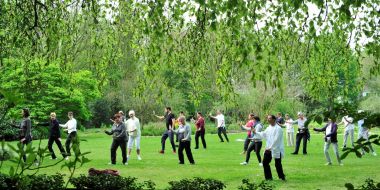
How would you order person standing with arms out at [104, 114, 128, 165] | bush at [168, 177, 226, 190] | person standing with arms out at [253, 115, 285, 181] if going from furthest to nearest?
person standing with arms out at [104, 114, 128, 165]
person standing with arms out at [253, 115, 285, 181]
bush at [168, 177, 226, 190]

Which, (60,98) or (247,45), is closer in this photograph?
(247,45)

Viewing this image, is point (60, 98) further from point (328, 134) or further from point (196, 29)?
point (196, 29)

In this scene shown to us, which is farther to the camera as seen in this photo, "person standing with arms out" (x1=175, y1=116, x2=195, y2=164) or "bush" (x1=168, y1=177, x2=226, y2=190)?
"person standing with arms out" (x1=175, y1=116, x2=195, y2=164)

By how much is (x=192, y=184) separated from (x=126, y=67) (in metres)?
43.3

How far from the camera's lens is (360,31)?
28.8 ft

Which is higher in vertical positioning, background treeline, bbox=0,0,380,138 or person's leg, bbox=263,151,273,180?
background treeline, bbox=0,0,380,138

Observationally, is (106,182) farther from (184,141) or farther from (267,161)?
(184,141)

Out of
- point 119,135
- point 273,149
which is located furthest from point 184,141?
point 273,149

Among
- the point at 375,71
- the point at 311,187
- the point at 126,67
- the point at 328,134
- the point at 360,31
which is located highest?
the point at 126,67

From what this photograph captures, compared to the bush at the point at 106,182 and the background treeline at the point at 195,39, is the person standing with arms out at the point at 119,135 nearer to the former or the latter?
the background treeline at the point at 195,39

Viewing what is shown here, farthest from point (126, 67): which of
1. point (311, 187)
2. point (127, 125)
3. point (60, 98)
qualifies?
point (311, 187)

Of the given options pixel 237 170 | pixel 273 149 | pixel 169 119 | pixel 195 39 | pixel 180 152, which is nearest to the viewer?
pixel 195 39

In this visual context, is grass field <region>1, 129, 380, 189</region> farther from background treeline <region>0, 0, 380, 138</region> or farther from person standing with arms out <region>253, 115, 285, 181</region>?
background treeline <region>0, 0, 380, 138</region>

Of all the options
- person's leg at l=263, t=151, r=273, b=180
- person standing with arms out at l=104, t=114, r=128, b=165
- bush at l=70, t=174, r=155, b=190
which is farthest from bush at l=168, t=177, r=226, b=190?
person standing with arms out at l=104, t=114, r=128, b=165
